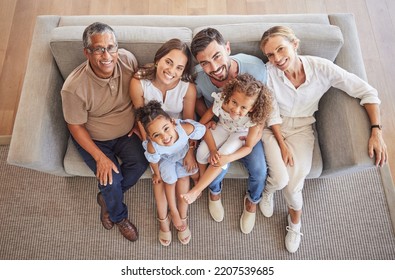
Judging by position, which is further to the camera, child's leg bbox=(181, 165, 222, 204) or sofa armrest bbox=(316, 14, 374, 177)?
child's leg bbox=(181, 165, 222, 204)

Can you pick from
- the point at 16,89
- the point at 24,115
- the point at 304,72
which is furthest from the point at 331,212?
the point at 16,89

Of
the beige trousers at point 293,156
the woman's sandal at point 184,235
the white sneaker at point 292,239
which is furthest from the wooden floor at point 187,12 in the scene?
the woman's sandal at point 184,235

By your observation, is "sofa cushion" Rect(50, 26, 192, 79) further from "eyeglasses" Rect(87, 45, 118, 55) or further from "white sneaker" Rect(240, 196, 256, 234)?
"white sneaker" Rect(240, 196, 256, 234)

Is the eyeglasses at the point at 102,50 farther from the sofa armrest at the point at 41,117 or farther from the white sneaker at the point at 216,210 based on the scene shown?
the white sneaker at the point at 216,210

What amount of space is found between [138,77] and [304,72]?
0.75 metres

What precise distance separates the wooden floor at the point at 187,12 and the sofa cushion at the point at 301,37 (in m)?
0.81

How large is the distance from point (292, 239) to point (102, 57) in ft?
4.28

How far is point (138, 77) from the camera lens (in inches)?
63.3

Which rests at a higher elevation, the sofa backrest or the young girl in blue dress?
the sofa backrest

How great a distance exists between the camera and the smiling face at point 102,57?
4.69ft

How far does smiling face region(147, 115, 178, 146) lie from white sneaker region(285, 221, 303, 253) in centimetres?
83

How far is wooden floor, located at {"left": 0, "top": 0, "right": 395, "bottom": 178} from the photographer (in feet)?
7.82

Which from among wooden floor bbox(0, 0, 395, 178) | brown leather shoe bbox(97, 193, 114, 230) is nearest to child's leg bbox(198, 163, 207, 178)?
brown leather shoe bbox(97, 193, 114, 230)

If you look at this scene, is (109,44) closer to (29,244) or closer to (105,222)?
(105,222)
